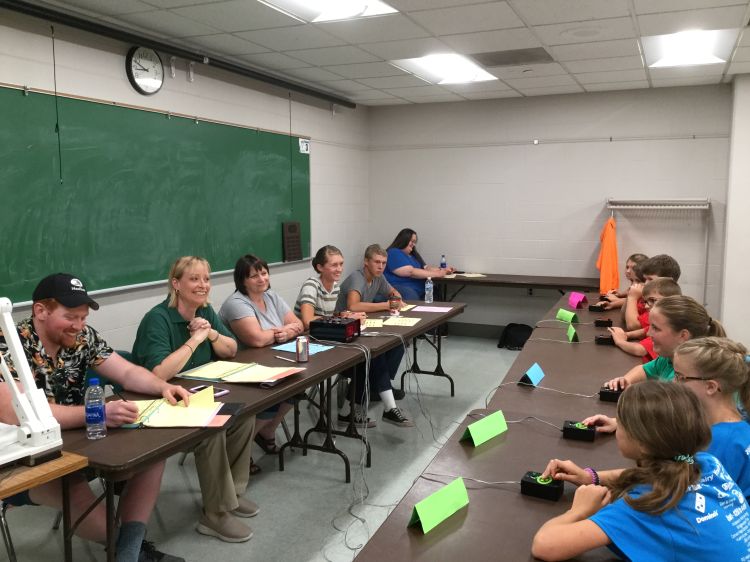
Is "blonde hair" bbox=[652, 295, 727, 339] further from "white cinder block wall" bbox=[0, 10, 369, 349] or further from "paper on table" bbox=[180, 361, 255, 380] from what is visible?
"white cinder block wall" bbox=[0, 10, 369, 349]

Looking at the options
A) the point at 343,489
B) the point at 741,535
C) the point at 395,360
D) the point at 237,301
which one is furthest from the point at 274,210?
the point at 741,535

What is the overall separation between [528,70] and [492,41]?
1044 mm

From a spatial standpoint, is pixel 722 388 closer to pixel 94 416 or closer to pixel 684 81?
pixel 94 416

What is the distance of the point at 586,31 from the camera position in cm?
384

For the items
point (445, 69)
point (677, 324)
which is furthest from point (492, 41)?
point (677, 324)

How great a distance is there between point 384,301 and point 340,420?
998mm

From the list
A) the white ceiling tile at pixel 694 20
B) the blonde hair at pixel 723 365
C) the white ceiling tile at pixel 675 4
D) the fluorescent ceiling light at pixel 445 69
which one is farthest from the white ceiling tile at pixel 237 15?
the blonde hair at pixel 723 365

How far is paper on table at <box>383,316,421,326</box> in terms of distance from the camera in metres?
3.81

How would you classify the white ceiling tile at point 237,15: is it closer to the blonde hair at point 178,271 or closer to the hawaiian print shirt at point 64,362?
the blonde hair at point 178,271

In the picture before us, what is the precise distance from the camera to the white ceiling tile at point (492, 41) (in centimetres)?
390

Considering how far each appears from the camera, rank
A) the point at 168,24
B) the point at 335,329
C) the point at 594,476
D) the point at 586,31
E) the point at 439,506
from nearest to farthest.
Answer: the point at 439,506 → the point at 594,476 → the point at 335,329 → the point at 168,24 → the point at 586,31

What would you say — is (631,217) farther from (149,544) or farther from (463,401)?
(149,544)

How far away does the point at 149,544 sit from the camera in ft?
7.76

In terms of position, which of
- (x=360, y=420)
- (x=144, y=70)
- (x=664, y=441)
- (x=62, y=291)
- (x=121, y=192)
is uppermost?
(x=144, y=70)
